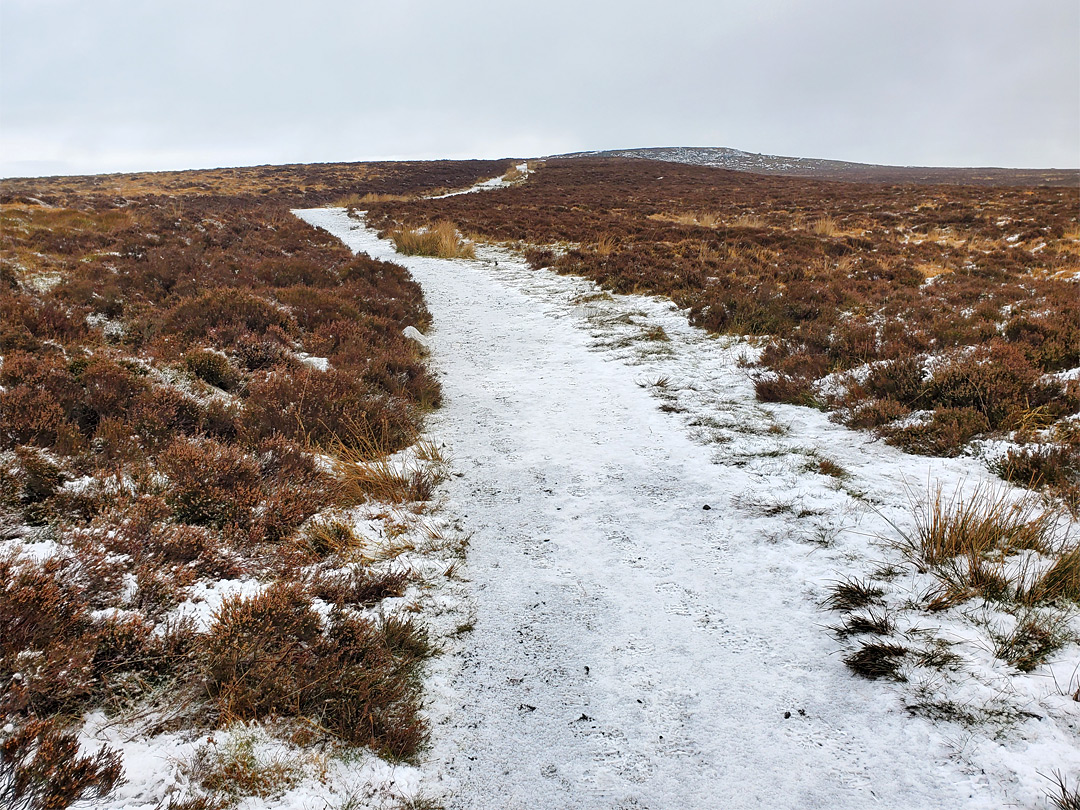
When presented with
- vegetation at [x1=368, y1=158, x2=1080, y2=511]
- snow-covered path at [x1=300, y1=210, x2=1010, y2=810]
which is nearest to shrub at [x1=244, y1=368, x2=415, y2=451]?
snow-covered path at [x1=300, y1=210, x2=1010, y2=810]

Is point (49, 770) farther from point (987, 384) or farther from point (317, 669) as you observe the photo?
point (987, 384)

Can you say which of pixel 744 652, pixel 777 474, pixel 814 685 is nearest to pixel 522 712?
pixel 744 652

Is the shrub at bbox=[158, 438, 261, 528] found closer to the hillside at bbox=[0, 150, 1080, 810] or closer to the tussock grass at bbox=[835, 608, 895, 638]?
the hillside at bbox=[0, 150, 1080, 810]

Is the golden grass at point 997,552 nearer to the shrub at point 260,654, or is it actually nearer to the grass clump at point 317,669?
the grass clump at point 317,669

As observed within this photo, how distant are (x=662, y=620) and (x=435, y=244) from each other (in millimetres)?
16859

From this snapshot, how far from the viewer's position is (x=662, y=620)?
313 centimetres

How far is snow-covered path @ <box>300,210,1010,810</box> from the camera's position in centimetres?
224

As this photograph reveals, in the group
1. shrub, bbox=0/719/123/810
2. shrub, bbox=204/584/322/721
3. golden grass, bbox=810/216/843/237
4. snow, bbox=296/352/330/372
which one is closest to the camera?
shrub, bbox=0/719/123/810

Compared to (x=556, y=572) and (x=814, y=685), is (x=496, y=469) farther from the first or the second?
(x=814, y=685)

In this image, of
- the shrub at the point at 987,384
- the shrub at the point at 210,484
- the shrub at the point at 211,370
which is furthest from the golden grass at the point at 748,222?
the shrub at the point at 210,484

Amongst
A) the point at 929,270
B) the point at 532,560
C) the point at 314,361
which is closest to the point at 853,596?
the point at 532,560

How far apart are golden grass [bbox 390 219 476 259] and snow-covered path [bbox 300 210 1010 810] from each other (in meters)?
12.1

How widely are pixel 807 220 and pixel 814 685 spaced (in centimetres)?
2372

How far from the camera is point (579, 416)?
6.15m
